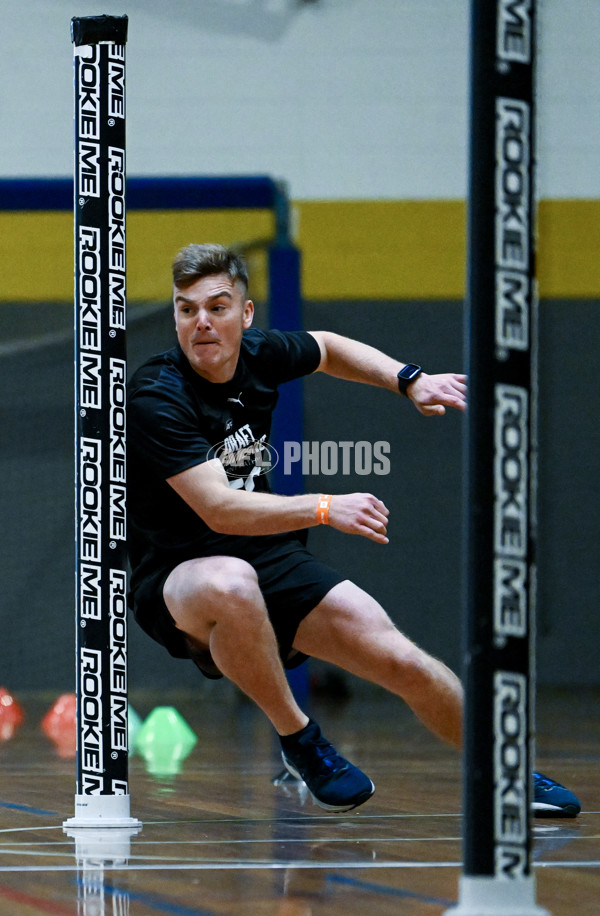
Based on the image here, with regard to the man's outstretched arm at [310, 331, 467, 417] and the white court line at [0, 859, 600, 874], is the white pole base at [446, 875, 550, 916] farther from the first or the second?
the man's outstretched arm at [310, 331, 467, 417]

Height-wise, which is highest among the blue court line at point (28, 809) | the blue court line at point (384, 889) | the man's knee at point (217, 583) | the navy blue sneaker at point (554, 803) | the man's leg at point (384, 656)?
the man's knee at point (217, 583)

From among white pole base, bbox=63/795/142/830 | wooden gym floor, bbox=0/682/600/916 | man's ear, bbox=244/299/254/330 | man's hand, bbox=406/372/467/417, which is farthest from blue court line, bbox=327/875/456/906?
man's ear, bbox=244/299/254/330

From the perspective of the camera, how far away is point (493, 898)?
150cm

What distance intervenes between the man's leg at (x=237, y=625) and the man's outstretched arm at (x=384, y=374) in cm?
55

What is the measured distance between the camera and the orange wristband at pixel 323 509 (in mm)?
2379

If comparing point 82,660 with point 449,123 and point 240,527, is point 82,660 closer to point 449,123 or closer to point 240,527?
point 240,527

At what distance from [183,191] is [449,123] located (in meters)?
2.65

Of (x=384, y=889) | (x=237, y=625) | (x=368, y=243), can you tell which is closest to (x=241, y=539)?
(x=237, y=625)

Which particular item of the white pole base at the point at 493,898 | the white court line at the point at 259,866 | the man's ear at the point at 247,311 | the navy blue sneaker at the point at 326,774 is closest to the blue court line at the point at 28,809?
the navy blue sneaker at the point at 326,774

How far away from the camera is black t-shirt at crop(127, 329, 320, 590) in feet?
8.98

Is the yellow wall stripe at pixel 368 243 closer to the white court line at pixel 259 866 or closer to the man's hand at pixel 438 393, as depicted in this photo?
the man's hand at pixel 438 393

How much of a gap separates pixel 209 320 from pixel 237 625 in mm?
685

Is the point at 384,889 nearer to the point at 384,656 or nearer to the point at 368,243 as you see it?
the point at 384,656

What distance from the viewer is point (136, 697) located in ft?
23.3
